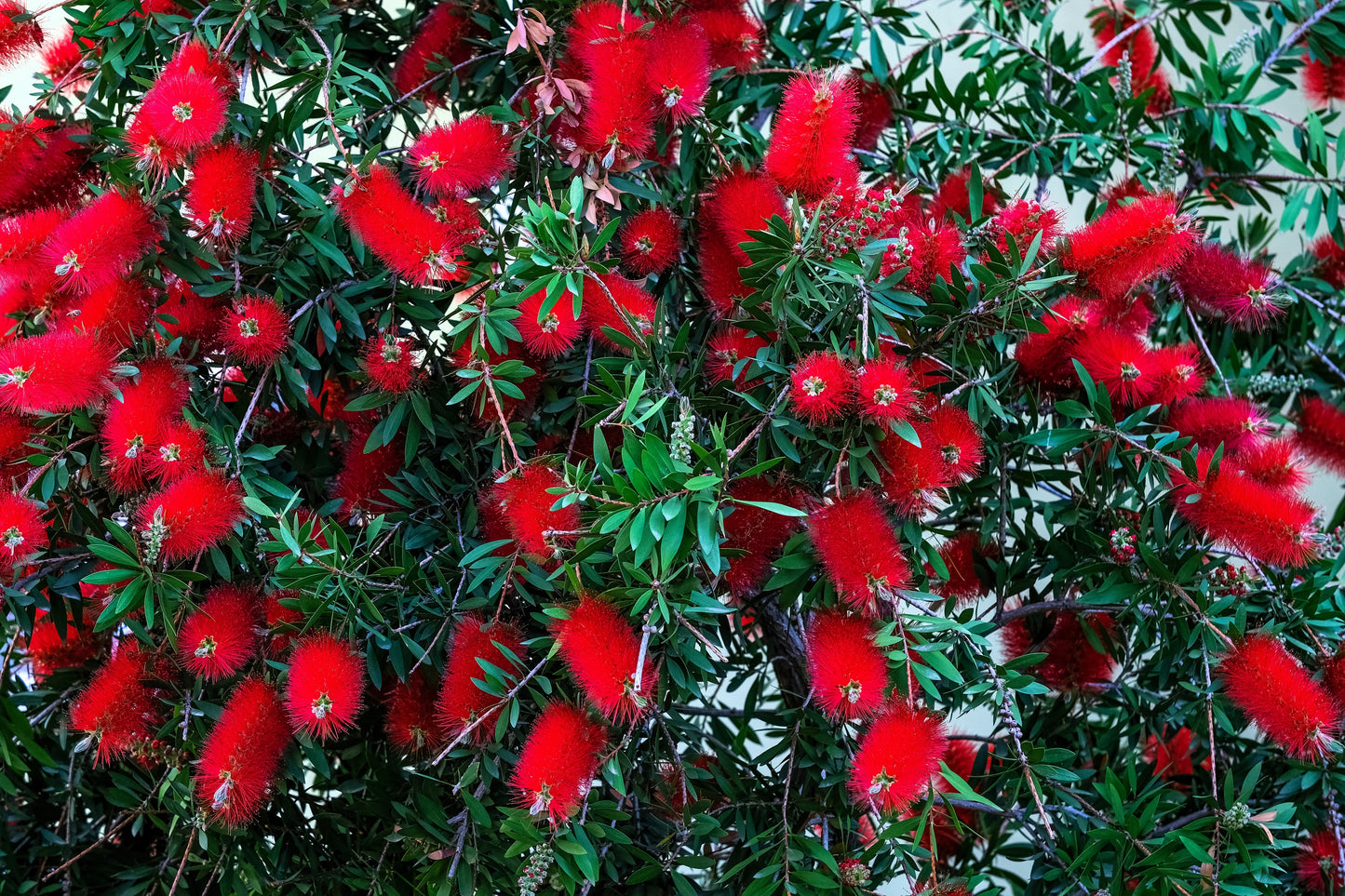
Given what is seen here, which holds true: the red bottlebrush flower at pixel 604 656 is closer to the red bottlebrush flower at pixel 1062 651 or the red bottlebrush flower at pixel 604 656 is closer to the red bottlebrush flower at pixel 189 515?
the red bottlebrush flower at pixel 189 515

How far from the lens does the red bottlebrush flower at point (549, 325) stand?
1.06m

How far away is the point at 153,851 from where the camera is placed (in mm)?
1301

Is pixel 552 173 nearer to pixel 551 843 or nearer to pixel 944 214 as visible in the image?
pixel 944 214

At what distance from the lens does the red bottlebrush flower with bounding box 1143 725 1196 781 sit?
4.53 feet

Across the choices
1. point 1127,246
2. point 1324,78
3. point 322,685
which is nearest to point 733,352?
point 1127,246

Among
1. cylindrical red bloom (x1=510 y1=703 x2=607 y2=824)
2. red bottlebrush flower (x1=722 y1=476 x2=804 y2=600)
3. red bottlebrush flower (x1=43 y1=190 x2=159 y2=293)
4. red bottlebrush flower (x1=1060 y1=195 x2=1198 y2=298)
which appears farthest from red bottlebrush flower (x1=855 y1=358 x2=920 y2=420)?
red bottlebrush flower (x1=43 y1=190 x2=159 y2=293)

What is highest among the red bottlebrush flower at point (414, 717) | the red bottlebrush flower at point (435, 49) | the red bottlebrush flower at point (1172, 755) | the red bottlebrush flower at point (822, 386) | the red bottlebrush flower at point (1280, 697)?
the red bottlebrush flower at point (435, 49)

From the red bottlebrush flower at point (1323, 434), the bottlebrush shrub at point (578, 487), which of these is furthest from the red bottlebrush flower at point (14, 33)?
the red bottlebrush flower at point (1323, 434)

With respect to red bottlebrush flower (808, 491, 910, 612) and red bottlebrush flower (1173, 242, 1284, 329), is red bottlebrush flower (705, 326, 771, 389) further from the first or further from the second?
red bottlebrush flower (1173, 242, 1284, 329)

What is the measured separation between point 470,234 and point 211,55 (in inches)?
13.2

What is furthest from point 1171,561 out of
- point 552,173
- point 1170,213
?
point 552,173

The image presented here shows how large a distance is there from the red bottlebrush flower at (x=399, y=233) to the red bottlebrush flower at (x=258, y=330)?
122 mm

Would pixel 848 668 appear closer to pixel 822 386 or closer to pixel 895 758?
pixel 895 758

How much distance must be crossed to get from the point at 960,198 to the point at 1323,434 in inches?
23.0
